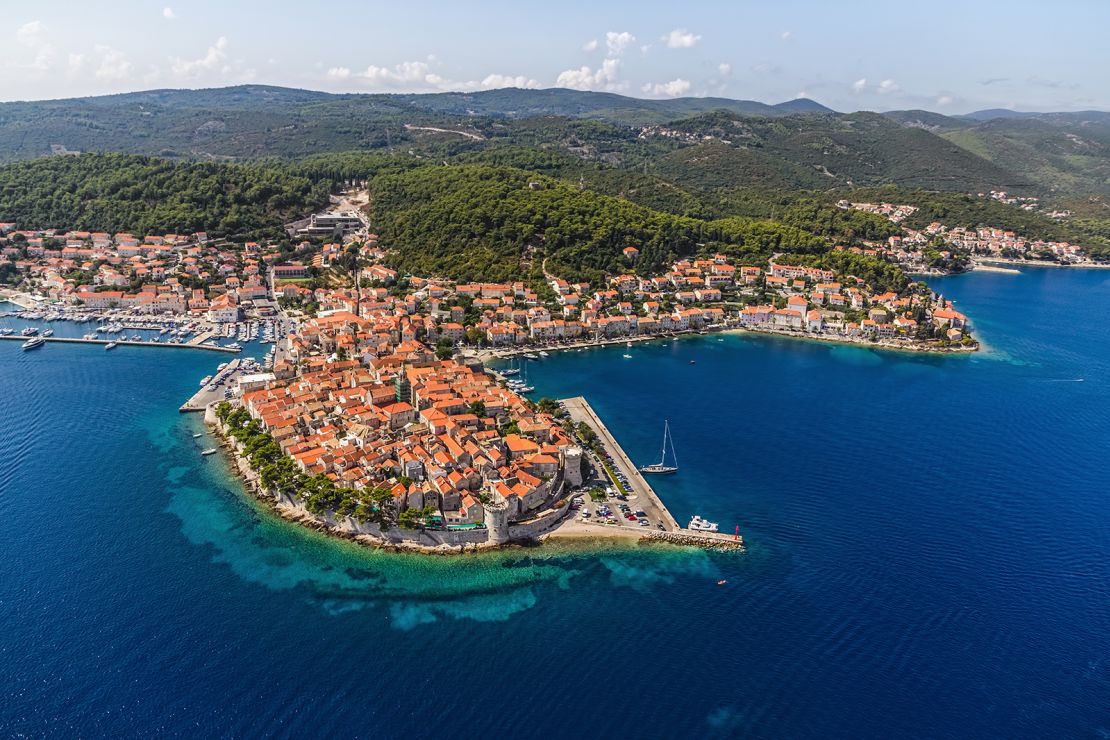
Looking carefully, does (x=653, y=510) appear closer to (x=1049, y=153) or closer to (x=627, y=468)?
(x=627, y=468)

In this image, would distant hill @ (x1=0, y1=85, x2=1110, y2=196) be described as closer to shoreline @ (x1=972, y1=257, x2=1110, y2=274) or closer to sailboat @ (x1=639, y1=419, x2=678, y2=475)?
shoreline @ (x1=972, y1=257, x2=1110, y2=274)

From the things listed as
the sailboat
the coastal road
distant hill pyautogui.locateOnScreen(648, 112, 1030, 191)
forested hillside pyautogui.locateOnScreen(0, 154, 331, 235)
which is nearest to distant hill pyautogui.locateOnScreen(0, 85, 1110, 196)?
distant hill pyautogui.locateOnScreen(648, 112, 1030, 191)

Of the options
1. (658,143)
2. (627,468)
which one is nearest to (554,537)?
(627,468)

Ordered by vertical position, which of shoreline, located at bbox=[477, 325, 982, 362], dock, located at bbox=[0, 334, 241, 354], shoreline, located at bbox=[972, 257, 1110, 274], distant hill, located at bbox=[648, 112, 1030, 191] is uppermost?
distant hill, located at bbox=[648, 112, 1030, 191]

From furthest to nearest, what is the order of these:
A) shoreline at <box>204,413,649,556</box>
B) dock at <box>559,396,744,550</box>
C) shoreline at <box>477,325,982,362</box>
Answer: shoreline at <box>477,325,982,362</box>
dock at <box>559,396,744,550</box>
shoreline at <box>204,413,649,556</box>

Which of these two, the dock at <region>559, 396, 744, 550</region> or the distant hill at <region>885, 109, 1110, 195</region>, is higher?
the distant hill at <region>885, 109, 1110, 195</region>

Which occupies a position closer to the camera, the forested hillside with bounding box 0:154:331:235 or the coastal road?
the coastal road

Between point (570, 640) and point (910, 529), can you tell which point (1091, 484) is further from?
point (570, 640)
